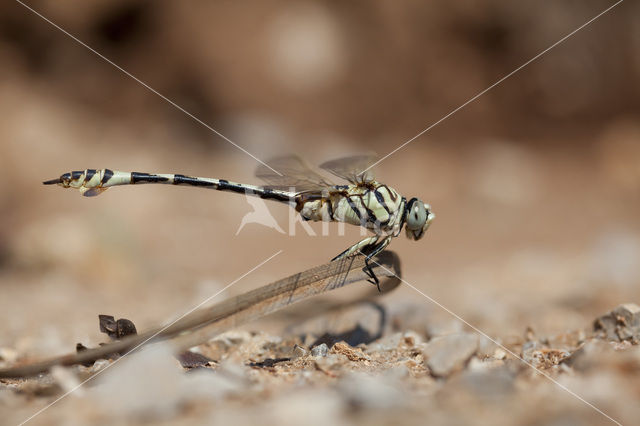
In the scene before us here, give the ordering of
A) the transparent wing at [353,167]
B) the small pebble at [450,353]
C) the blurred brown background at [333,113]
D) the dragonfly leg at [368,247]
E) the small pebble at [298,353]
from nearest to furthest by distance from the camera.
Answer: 1. the small pebble at [450,353]
2. the small pebble at [298,353]
3. the dragonfly leg at [368,247]
4. the transparent wing at [353,167]
5. the blurred brown background at [333,113]

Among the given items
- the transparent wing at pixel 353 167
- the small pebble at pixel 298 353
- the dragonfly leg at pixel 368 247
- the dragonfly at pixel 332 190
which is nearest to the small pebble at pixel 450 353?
the small pebble at pixel 298 353

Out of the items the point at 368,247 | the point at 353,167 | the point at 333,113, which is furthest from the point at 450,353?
the point at 333,113

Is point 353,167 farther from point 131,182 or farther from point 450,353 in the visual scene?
point 450,353

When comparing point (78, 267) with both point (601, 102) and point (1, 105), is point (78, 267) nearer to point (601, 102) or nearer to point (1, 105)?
point (1, 105)

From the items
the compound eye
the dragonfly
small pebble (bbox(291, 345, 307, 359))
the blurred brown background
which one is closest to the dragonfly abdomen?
the dragonfly

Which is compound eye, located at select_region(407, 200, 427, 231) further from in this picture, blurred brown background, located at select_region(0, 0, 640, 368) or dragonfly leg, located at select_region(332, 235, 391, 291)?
blurred brown background, located at select_region(0, 0, 640, 368)

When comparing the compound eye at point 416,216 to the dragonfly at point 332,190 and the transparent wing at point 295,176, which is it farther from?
the transparent wing at point 295,176
